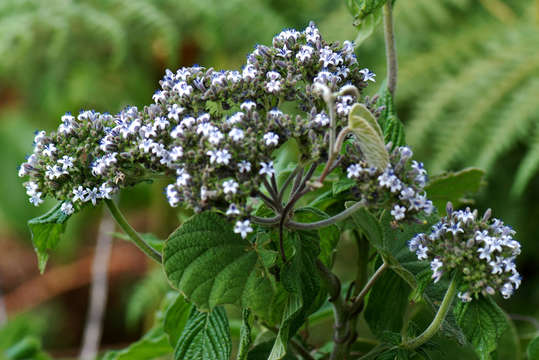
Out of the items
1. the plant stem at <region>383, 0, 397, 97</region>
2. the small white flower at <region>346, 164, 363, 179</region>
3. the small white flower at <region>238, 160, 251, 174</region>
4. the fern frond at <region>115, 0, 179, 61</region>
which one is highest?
the fern frond at <region>115, 0, 179, 61</region>

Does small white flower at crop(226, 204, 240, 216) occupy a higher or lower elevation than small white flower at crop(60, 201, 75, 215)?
lower

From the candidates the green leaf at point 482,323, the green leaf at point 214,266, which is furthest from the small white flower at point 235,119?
the green leaf at point 482,323

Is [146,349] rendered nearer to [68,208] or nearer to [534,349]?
[68,208]

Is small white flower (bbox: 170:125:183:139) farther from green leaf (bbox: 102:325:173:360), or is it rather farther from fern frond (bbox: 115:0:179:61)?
fern frond (bbox: 115:0:179:61)

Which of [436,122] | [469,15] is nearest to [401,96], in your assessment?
[436,122]

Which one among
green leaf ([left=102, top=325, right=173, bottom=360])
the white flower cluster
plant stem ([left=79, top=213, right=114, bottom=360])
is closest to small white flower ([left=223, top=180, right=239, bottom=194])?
the white flower cluster

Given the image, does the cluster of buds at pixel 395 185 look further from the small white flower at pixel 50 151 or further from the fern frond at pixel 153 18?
the fern frond at pixel 153 18
